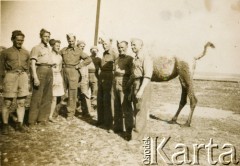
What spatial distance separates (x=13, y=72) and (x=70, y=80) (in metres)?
1.47

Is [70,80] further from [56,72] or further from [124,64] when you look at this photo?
[124,64]

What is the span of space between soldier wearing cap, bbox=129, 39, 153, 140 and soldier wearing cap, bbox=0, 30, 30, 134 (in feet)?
6.65

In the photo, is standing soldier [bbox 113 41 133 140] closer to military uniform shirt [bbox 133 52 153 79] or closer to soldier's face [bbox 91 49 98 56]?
military uniform shirt [bbox 133 52 153 79]

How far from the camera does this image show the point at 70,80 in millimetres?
6176

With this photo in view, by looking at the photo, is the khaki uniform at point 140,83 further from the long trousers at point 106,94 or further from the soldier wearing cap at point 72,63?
the soldier wearing cap at point 72,63

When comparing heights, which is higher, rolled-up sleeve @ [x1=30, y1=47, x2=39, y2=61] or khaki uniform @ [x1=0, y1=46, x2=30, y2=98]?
rolled-up sleeve @ [x1=30, y1=47, x2=39, y2=61]

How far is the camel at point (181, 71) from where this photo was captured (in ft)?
20.6

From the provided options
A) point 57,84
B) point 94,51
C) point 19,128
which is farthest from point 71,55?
point 19,128

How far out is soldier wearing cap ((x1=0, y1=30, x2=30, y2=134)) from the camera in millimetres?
4883

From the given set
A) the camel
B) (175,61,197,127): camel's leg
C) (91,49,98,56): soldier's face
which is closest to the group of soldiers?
(91,49,98,56): soldier's face

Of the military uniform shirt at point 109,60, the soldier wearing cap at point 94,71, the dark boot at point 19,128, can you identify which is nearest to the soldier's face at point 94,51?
the soldier wearing cap at point 94,71

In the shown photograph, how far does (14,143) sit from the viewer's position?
4.53m

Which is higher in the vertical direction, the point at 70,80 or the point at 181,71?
the point at 181,71

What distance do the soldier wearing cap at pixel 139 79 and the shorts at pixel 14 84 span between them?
203 centimetres
